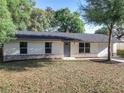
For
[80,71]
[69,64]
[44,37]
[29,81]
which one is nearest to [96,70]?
[80,71]

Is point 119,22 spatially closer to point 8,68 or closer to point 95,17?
point 95,17

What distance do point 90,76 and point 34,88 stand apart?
5.65m

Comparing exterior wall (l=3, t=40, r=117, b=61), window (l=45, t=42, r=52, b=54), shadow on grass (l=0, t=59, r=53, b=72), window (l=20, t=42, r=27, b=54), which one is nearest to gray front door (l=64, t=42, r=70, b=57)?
exterior wall (l=3, t=40, r=117, b=61)

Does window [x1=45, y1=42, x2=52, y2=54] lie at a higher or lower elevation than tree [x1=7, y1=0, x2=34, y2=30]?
lower

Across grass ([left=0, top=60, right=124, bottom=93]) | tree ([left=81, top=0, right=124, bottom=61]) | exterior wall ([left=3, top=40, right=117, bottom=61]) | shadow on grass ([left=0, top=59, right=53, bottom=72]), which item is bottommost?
grass ([left=0, top=60, right=124, bottom=93])

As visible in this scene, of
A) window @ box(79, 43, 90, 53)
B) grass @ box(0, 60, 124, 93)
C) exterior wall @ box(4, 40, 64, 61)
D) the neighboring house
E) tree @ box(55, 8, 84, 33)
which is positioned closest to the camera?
grass @ box(0, 60, 124, 93)

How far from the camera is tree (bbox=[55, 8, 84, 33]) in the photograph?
186ft

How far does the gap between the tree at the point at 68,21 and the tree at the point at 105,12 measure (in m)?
26.4

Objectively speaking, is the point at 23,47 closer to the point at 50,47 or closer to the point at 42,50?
the point at 42,50

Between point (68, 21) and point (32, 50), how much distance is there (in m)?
29.5

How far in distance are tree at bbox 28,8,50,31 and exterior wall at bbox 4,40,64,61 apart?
20.0 metres

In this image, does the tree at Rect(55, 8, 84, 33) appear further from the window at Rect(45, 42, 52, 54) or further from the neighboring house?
the window at Rect(45, 42, 52, 54)

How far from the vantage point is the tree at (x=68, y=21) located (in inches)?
2229

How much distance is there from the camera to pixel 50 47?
30.8 m
